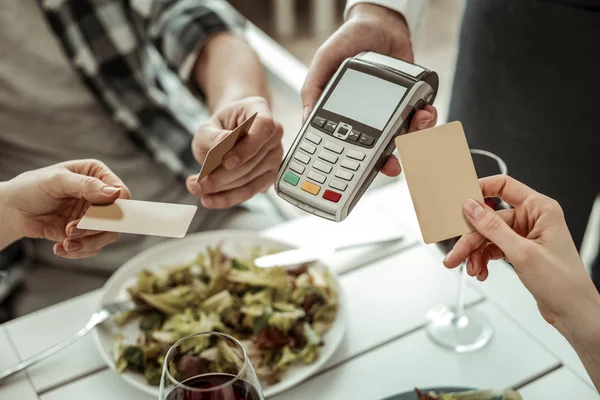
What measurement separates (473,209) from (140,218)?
29 centimetres

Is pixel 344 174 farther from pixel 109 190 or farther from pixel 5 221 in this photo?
pixel 5 221

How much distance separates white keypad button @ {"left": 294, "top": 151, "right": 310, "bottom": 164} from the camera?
581mm

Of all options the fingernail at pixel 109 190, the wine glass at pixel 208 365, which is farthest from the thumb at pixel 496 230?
the fingernail at pixel 109 190

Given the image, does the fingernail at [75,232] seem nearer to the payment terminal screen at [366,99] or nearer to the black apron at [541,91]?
the payment terminal screen at [366,99]

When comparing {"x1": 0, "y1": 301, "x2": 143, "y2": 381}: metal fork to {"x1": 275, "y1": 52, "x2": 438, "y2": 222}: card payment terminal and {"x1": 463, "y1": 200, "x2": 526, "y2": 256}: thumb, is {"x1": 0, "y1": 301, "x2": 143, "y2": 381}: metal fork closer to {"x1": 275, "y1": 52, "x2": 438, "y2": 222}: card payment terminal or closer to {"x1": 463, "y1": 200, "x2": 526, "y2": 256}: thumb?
{"x1": 275, "y1": 52, "x2": 438, "y2": 222}: card payment terminal

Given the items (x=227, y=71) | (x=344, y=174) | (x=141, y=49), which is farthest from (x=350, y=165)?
(x=141, y=49)

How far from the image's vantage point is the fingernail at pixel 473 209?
50cm

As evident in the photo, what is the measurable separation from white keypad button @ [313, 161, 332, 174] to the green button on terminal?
0.02 metres

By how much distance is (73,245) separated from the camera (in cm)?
64

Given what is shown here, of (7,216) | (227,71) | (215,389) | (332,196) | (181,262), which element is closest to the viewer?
(215,389)

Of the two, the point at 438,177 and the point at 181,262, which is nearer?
the point at 438,177

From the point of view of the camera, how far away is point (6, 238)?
699mm

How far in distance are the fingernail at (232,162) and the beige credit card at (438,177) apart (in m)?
0.18

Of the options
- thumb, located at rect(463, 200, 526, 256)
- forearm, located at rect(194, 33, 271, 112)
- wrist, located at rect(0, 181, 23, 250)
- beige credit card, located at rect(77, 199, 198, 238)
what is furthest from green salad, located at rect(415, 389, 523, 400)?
forearm, located at rect(194, 33, 271, 112)
